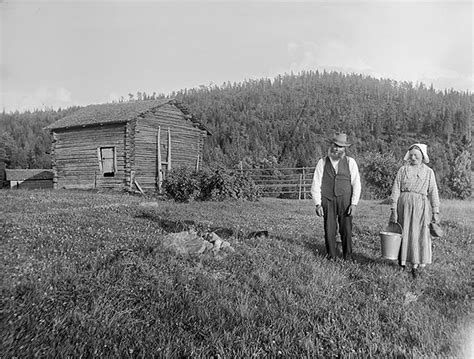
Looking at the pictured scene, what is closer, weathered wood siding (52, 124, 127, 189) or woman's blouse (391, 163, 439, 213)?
woman's blouse (391, 163, 439, 213)

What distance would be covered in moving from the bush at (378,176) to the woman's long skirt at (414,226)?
17.3 meters

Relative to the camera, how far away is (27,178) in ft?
161

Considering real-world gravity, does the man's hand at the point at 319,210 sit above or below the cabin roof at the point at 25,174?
above

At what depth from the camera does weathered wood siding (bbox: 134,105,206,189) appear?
22.7m

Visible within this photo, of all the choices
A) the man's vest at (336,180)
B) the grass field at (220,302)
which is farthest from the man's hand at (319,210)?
the grass field at (220,302)

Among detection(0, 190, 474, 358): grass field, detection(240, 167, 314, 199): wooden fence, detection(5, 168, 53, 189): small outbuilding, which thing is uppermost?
detection(0, 190, 474, 358): grass field

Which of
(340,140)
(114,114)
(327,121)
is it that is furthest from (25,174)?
(340,140)

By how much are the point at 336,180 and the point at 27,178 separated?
171 ft

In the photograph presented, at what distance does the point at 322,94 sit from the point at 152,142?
13.8m

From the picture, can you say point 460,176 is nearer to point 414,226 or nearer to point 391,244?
point 414,226

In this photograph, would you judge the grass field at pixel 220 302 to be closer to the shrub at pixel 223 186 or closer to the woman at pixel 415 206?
the woman at pixel 415 206

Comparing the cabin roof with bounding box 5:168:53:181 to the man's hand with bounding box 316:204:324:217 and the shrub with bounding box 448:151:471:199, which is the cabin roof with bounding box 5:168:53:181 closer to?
the shrub with bounding box 448:151:471:199

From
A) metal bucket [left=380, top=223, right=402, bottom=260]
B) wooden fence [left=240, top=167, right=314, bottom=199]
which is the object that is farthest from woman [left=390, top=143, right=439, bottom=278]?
wooden fence [left=240, top=167, right=314, bottom=199]

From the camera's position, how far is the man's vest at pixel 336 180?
5883mm
